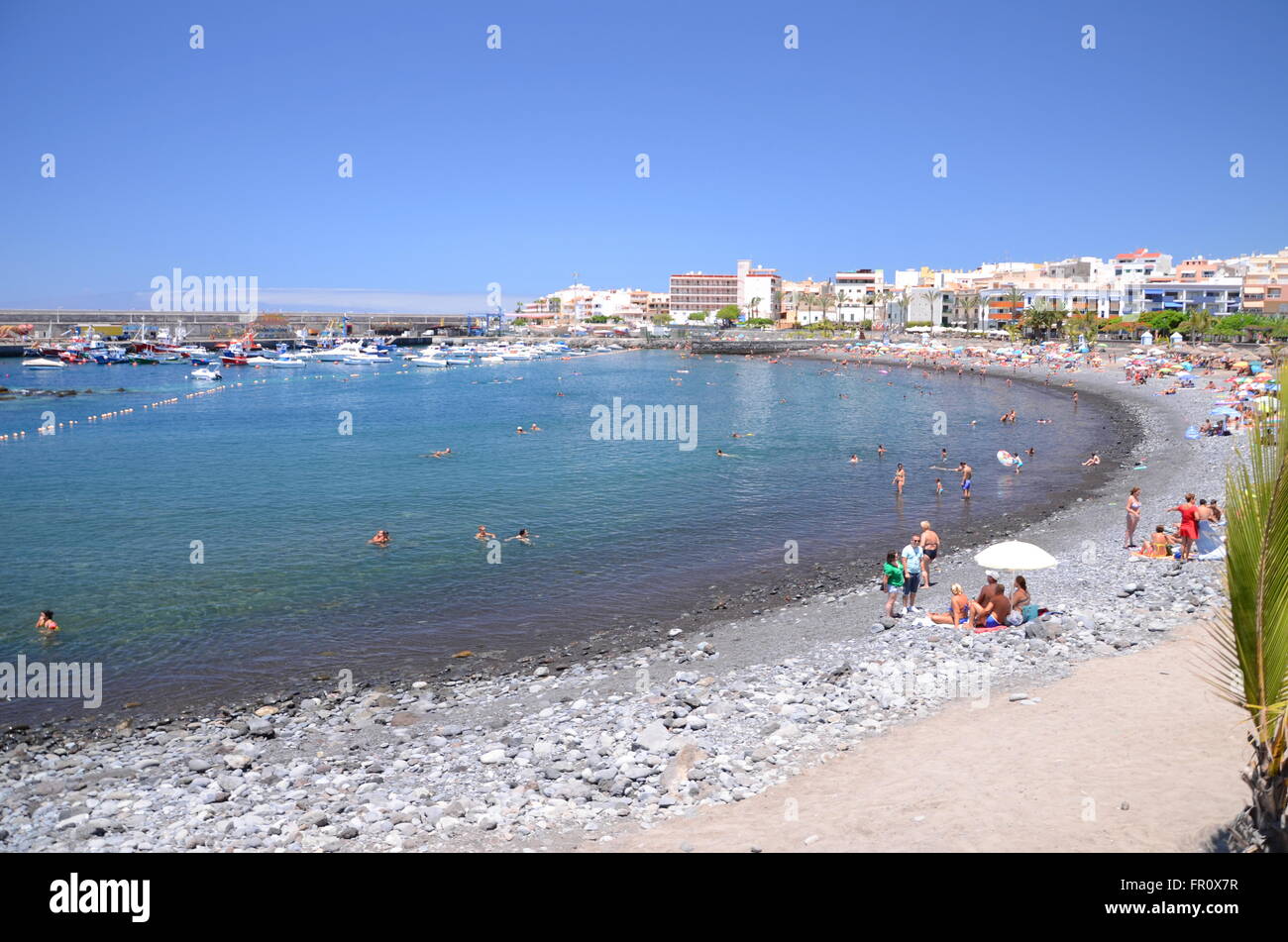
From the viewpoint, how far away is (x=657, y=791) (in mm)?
9047

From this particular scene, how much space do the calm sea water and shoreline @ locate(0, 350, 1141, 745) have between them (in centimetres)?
28

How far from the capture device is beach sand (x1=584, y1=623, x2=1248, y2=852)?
7336 mm

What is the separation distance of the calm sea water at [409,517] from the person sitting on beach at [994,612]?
6111 mm

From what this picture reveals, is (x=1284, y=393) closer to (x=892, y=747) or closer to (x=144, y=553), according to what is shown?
(x=892, y=747)

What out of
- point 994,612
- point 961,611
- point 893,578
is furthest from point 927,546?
point 994,612

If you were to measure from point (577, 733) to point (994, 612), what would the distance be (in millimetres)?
6914

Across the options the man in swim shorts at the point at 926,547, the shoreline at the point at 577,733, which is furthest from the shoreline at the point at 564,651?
the man in swim shorts at the point at 926,547

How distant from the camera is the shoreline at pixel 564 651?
41.7ft

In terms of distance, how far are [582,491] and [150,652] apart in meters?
16.4

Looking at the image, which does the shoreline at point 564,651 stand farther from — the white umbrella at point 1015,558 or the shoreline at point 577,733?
the white umbrella at point 1015,558

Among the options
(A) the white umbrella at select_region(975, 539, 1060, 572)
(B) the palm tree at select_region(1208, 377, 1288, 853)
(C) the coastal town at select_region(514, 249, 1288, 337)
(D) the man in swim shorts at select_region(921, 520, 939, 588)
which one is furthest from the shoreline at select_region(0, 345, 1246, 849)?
(C) the coastal town at select_region(514, 249, 1288, 337)
